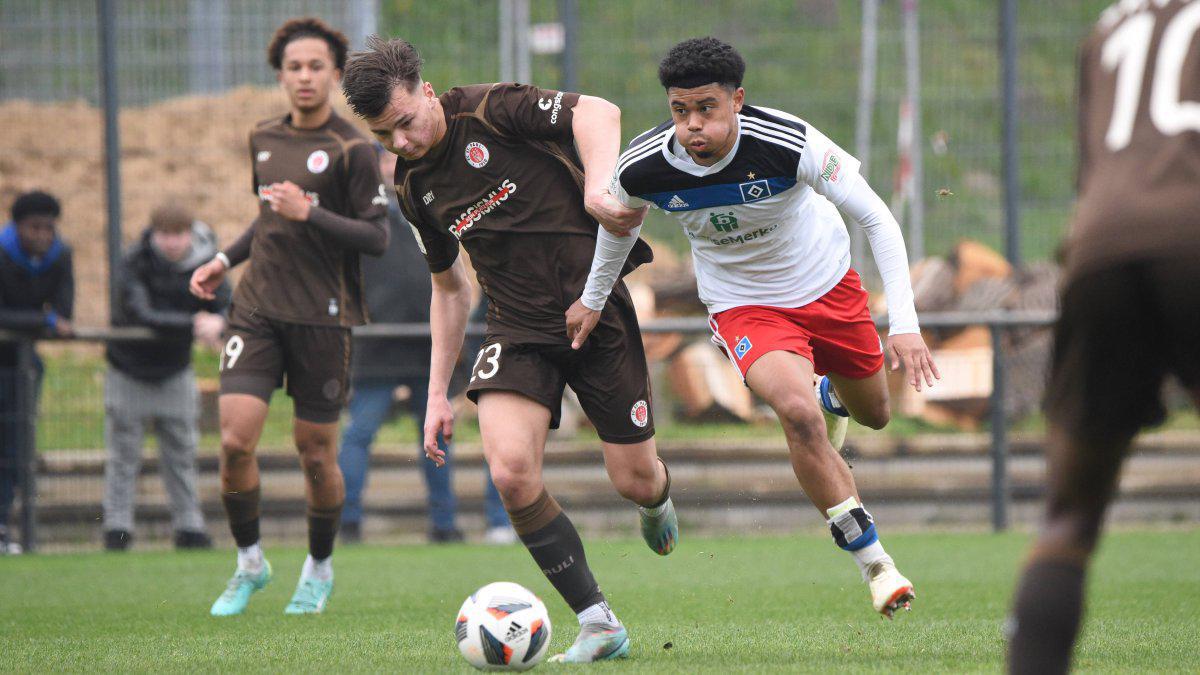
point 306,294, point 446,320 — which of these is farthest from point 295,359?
point 446,320

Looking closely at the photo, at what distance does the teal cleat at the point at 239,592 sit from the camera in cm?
691

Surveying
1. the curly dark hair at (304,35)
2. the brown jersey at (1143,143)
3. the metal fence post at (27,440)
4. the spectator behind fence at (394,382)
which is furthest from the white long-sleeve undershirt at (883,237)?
the metal fence post at (27,440)

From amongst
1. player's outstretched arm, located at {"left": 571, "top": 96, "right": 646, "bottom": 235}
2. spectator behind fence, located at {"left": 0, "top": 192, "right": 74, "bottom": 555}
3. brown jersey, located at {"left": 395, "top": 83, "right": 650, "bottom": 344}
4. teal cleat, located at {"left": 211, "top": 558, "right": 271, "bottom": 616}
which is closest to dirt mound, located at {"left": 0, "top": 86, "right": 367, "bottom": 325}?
spectator behind fence, located at {"left": 0, "top": 192, "right": 74, "bottom": 555}

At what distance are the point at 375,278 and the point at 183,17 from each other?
2727 mm

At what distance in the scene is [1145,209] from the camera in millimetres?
2814

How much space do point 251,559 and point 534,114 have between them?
9.35 feet

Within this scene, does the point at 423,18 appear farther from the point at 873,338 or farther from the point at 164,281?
the point at 873,338

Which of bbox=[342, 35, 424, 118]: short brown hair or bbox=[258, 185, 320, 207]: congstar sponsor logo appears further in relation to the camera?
bbox=[258, 185, 320, 207]: congstar sponsor logo

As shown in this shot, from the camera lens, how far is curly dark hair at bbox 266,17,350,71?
727 cm

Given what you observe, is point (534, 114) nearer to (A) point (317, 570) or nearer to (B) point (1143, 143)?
(A) point (317, 570)

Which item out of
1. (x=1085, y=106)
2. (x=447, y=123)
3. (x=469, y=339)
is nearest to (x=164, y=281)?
(x=469, y=339)

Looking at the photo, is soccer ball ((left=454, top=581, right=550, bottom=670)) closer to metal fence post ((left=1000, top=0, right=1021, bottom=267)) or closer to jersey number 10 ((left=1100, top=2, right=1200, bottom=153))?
jersey number 10 ((left=1100, top=2, right=1200, bottom=153))

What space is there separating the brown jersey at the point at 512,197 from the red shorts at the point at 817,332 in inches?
28.0

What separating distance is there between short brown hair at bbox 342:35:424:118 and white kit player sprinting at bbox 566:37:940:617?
0.85 m
